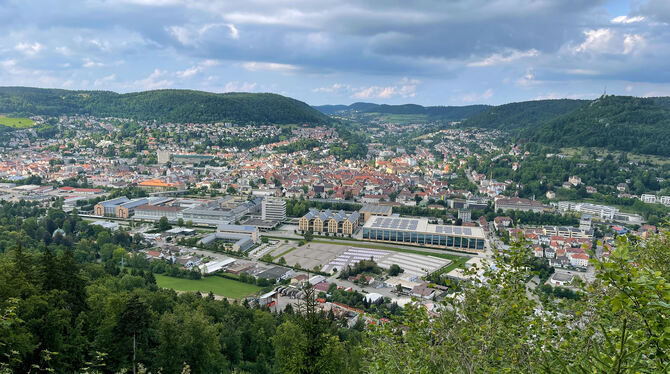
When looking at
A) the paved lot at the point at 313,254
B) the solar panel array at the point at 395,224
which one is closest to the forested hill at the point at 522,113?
the solar panel array at the point at 395,224

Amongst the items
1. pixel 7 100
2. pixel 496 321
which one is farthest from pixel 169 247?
pixel 7 100

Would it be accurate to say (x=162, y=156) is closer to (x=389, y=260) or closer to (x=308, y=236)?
(x=308, y=236)

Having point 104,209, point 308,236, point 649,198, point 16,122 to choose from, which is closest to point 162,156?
point 104,209

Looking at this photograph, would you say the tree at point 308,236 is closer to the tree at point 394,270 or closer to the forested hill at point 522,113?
the tree at point 394,270

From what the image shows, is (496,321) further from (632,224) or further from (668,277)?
(632,224)

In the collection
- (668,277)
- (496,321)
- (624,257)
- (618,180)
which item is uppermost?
(624,257)

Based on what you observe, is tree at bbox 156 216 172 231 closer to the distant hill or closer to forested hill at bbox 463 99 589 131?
forested hill at bbox 463 99 589 131
